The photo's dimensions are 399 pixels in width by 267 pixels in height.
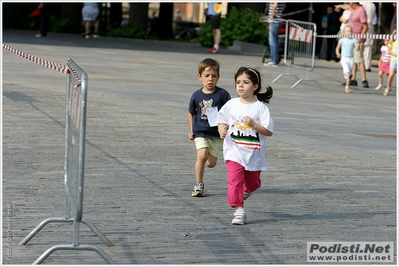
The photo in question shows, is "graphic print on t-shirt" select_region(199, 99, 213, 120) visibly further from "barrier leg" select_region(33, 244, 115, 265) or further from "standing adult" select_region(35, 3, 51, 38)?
"standing adult" select_region(35, 3, 51, 38)

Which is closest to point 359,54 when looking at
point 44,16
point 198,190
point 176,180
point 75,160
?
point 176,180

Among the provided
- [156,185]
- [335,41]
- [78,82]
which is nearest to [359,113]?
[156,185]

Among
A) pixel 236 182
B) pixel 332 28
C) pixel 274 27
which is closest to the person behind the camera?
pixel 236 182

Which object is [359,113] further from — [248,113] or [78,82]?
[78,82]

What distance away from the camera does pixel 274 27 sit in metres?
20.7

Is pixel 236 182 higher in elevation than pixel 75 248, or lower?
higher

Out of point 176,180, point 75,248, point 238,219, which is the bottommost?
point 176,180

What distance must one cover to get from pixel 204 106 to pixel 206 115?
3.2 inches

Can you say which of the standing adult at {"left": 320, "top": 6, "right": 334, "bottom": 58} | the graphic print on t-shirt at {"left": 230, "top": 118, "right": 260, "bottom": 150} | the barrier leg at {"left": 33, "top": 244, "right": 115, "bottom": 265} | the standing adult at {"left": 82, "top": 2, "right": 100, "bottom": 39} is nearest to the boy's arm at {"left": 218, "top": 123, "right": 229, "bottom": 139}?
the graphic print on t-shirt at {"left": 230, "top": 118, "right": 260, "bottom": 150}

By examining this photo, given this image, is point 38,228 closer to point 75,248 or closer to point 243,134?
point 75,248

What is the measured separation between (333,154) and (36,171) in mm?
3498

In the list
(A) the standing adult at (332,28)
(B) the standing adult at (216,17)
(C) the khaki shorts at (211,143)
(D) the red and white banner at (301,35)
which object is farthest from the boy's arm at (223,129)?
(A) the standing adult at (332,28)

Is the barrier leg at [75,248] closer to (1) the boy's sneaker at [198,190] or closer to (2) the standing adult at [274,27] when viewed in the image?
(1) the boy's sneaker at [198,190]

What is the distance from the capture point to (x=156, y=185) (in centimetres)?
802
